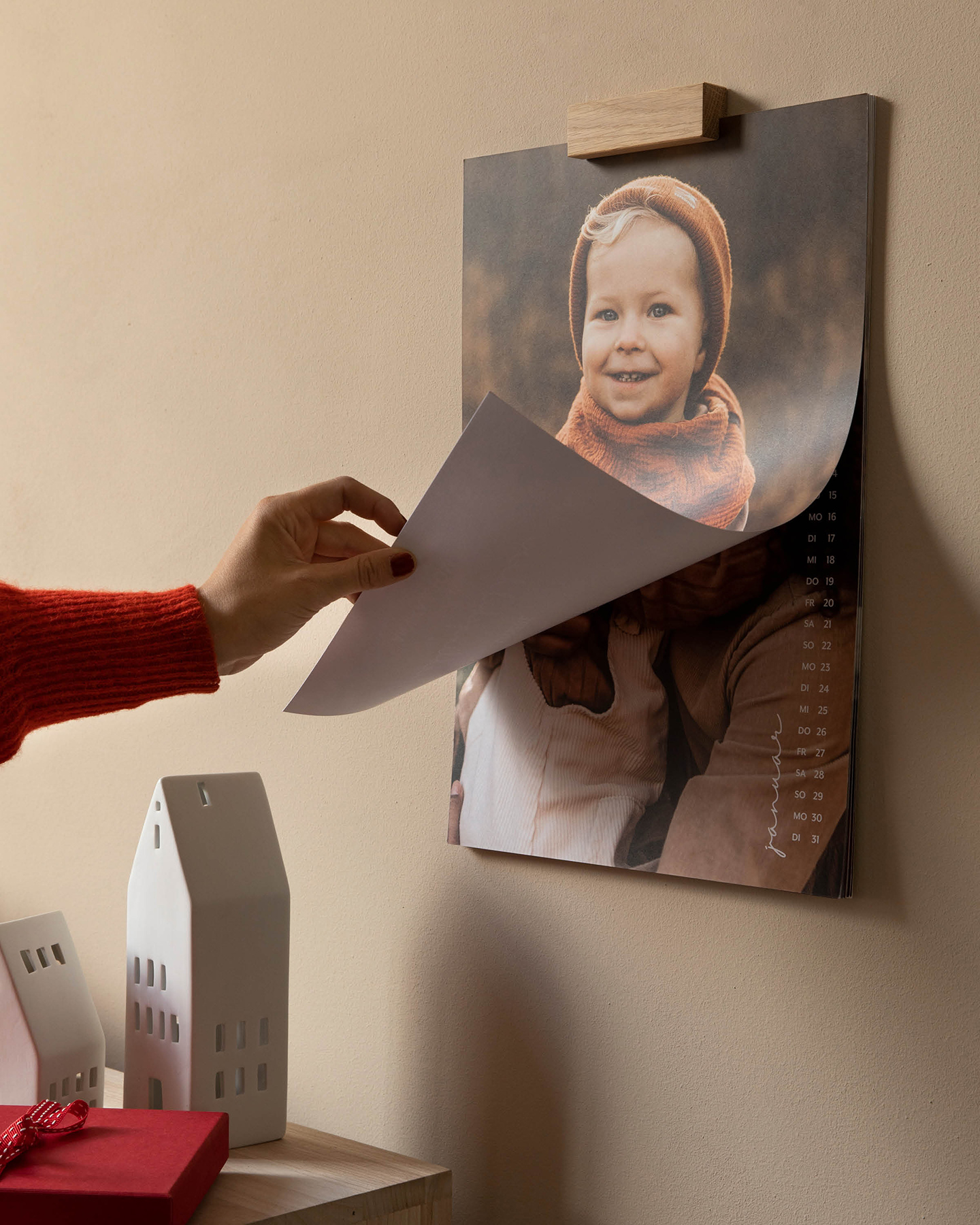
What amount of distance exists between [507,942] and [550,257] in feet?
A: 1.82

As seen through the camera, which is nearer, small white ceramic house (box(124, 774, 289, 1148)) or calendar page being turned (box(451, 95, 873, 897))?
calendar page being turned (box(451, 95, 873, 897))

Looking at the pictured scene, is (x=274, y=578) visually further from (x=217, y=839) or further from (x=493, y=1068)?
(x=493, y=1068)

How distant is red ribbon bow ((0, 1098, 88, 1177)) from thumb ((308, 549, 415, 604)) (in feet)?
1.34

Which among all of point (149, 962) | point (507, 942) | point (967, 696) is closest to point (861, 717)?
point (967, 696)

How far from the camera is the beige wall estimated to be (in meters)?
0.74

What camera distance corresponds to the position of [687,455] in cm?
82

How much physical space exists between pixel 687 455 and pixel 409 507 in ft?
0.90

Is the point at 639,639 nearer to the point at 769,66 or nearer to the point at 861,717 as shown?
the point at 861,717

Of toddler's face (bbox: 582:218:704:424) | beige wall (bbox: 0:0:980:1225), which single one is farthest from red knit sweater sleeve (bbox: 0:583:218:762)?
toddler's face (bbox: 582:218:704:424)

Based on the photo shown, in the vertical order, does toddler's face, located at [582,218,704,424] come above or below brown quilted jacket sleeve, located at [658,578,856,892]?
above

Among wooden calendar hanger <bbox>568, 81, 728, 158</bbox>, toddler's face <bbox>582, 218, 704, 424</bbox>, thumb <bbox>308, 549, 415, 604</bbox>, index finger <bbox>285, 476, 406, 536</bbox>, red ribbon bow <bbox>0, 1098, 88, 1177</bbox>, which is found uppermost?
wooden calendar hanger <bbox>568, 81, 728, 158</bbox>

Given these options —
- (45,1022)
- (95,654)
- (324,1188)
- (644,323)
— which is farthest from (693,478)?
(45,1022)

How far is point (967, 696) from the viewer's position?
729mm

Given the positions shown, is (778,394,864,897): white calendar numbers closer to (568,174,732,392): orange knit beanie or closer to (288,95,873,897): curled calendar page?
(288,95,873,897): curled calendar page
